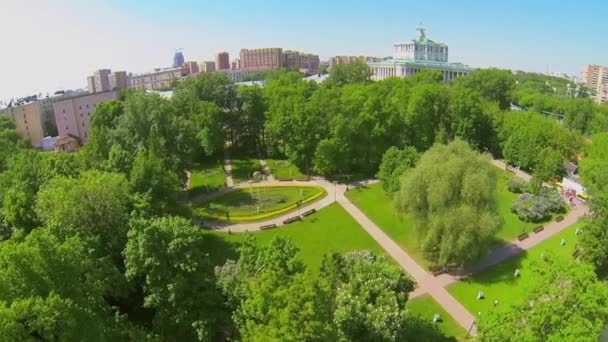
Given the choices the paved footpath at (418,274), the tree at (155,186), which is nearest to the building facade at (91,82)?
the tree at (155,186)

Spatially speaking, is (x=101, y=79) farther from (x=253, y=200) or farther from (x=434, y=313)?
(x=434, y=313)

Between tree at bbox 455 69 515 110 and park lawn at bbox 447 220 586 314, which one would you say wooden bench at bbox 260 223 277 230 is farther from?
tree at bbox 455 69 515 110

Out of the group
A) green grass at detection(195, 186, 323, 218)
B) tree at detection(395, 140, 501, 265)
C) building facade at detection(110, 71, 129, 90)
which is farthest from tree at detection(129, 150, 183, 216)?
building facade at detection(110, 71, 129, 90)

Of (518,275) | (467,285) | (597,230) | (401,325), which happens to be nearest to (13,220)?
(401,325)

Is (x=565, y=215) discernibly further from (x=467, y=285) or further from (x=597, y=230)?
(x=467, y=285)

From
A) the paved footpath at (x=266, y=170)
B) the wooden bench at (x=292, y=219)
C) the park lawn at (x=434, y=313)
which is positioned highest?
the paved footpath at (x=266, y=170)

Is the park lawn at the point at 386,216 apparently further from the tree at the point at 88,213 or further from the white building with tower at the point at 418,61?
the white building with tower at the point at 418,61
